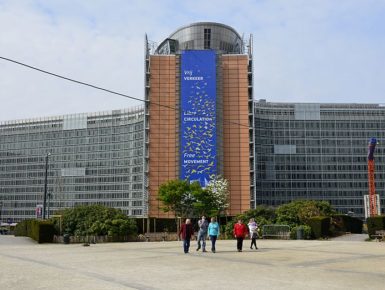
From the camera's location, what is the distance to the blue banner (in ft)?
305

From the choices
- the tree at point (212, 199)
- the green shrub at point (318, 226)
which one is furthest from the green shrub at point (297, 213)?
the tree at point (212, 199)

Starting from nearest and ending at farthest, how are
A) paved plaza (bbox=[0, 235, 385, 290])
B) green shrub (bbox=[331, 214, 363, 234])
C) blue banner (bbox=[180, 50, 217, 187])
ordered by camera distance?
paved plaza (bbox=[0, 235, 385, 290]), green shrub (bbox=[331, 214, 363, 234]), blue banner (bbox=[180, 50, 217, 187])

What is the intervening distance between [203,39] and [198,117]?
74.4 feet

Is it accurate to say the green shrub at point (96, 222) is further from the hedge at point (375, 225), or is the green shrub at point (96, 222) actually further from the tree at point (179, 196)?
the hedge at point (375, 225)

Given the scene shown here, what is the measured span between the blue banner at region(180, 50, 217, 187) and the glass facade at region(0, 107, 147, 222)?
26355 millimetres

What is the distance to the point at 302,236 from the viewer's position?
120ft

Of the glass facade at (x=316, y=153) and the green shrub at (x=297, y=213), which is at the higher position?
the glass facade at (x=316, y=153)

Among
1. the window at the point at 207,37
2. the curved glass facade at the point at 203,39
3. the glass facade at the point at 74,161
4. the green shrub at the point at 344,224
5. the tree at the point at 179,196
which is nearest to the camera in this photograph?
the green shrub at the point at 344,224

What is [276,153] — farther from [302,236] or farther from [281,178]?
[302,236]

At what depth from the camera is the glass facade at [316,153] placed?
117438 mm

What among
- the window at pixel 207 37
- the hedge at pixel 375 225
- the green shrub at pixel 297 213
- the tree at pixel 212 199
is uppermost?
the window at pixel 207 37

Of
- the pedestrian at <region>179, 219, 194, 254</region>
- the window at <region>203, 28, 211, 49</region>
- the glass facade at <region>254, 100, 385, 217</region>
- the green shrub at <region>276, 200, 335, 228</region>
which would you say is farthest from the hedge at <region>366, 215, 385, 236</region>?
the glass facade at <region>254, 100, 385, 217</region>

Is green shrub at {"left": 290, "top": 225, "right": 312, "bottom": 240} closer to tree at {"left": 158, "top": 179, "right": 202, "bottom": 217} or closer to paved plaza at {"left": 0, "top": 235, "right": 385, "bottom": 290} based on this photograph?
paved plaza at {"left": 0, "top": 235, "right": 385, "bottom": 290}

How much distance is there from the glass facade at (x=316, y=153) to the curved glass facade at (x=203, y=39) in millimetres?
20286
